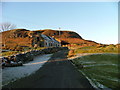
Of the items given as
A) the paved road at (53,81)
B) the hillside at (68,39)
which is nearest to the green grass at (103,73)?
the paved road at (53,81)

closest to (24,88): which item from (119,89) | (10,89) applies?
(10,89)

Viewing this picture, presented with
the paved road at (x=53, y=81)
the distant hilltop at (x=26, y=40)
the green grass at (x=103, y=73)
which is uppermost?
the distant hilltop at (x=26, y=40)

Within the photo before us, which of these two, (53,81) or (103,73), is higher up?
(53,81)

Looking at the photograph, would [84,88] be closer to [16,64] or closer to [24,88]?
[24,88]

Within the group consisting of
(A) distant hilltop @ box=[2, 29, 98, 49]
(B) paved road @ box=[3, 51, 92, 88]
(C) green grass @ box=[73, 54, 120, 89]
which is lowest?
(C) green grass @ box=[73, 54, 120, 89]

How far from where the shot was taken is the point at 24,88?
28.2 ft

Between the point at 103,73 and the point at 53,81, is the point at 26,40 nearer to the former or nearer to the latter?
the point at 103,73

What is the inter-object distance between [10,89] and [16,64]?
35.2ft

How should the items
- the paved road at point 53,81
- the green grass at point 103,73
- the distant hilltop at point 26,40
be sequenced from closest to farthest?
the paved road at point 53,81 → the green grass at point 103,73 → the distant hilltop at point 26,40

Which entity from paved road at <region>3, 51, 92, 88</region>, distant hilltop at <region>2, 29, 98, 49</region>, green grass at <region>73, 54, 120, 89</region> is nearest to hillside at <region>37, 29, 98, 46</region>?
distant hilltop at <region>2, 29, 98, 49</region>

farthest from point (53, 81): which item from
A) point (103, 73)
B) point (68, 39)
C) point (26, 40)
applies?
point (68, 39)

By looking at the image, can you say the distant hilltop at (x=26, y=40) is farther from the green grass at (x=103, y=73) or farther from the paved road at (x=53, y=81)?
the paved road at (x=53, y=81)

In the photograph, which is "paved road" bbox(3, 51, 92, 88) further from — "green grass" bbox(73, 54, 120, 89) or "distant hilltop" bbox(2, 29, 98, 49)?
"distant hilltop" bbox(2, 29, 98, 49)

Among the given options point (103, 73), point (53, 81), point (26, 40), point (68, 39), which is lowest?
point (103, 73)
